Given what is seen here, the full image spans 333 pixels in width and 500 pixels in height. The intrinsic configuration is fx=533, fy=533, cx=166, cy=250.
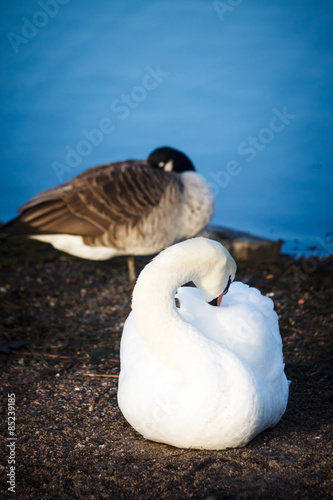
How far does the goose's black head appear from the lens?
715cm

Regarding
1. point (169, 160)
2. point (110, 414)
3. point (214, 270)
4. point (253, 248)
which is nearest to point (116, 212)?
point (169, 160)

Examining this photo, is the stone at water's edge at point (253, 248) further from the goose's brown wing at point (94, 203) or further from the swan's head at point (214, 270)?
the swan's head at point (214, 270)

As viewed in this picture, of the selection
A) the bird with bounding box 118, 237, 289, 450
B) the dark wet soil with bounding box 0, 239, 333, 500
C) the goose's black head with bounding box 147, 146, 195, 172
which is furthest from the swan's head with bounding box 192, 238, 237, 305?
the goose's black head with bounding box 147, 146, 195, 172

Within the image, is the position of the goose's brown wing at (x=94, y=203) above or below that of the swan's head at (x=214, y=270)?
below

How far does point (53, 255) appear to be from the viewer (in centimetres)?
829

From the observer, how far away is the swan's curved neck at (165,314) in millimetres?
2641

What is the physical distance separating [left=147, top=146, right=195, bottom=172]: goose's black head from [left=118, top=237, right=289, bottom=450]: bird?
4.40 meters

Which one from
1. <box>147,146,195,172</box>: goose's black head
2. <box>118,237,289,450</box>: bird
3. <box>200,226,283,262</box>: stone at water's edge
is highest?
<box>118,237,289,450</box>: bird

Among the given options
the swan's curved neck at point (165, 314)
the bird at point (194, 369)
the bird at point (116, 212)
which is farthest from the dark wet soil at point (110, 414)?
the bird at point (116, 212)

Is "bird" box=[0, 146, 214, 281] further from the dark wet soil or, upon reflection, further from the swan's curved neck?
the swan's curved neck

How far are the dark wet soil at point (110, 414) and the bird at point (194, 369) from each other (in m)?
0.17

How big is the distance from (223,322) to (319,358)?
165 cm

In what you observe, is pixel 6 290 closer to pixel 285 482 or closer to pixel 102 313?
pixel 102 313

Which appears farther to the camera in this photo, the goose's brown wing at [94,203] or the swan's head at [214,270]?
the goose's brown wing at [94,203]
